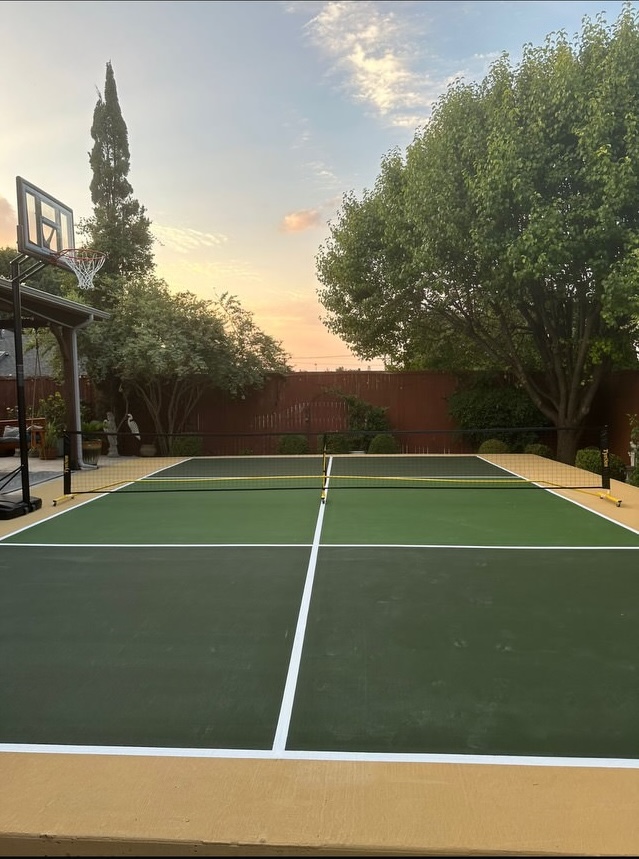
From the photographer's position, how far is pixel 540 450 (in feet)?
50.8

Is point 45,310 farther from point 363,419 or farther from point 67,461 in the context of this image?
point 363,419

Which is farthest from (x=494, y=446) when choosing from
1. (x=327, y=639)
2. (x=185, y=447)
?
(x=327, y=639)

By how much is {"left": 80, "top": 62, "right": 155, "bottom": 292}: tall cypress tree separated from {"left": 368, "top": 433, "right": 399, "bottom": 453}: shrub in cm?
1362

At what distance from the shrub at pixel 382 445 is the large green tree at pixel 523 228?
2706mm

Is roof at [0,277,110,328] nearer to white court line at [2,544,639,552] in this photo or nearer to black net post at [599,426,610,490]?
white court line at [2,544,639,552]

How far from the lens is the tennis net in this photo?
35.4ft

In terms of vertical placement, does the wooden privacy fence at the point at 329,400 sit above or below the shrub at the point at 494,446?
above

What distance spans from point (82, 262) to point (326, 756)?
934 centimetres

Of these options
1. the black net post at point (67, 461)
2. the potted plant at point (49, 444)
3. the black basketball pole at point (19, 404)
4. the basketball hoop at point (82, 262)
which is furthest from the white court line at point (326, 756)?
the potted plant at point (49, 444)

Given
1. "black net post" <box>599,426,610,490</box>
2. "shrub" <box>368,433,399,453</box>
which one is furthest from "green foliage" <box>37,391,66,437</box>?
"black net post" <box>599,426,610,490</box>

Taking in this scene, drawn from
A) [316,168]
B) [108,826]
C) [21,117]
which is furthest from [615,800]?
[316,168]

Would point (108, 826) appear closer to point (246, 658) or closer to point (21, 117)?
point (246, 658)

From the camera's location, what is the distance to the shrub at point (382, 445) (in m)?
16.4

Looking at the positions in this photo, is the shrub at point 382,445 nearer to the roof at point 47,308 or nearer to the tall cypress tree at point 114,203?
the roof at point 47,308
